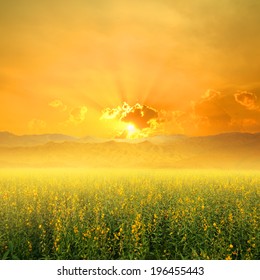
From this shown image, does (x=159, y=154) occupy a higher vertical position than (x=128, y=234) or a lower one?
higher

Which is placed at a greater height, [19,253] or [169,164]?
[169,164]

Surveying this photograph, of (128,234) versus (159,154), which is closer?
(128,234)

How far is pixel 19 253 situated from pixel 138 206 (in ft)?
9.48

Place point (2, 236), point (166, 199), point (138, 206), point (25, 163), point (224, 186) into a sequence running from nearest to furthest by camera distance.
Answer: point (2, 236)
point (138, 206)
point (166, 199)
point (224, 186)
point (25, 163)

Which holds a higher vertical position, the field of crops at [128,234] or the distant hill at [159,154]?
the distant hill at [159,154]

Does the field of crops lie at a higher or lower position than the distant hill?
lower

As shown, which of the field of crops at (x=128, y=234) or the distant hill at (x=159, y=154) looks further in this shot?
the distant hill at (x=159, y=154)

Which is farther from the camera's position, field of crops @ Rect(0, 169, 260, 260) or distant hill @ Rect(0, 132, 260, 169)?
distant hill @ Rect(0, 132, 260, 169)

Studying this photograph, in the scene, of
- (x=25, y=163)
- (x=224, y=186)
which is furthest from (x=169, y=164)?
Result: (x=224, y=186)

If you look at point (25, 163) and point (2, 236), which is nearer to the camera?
point (2, 236)
